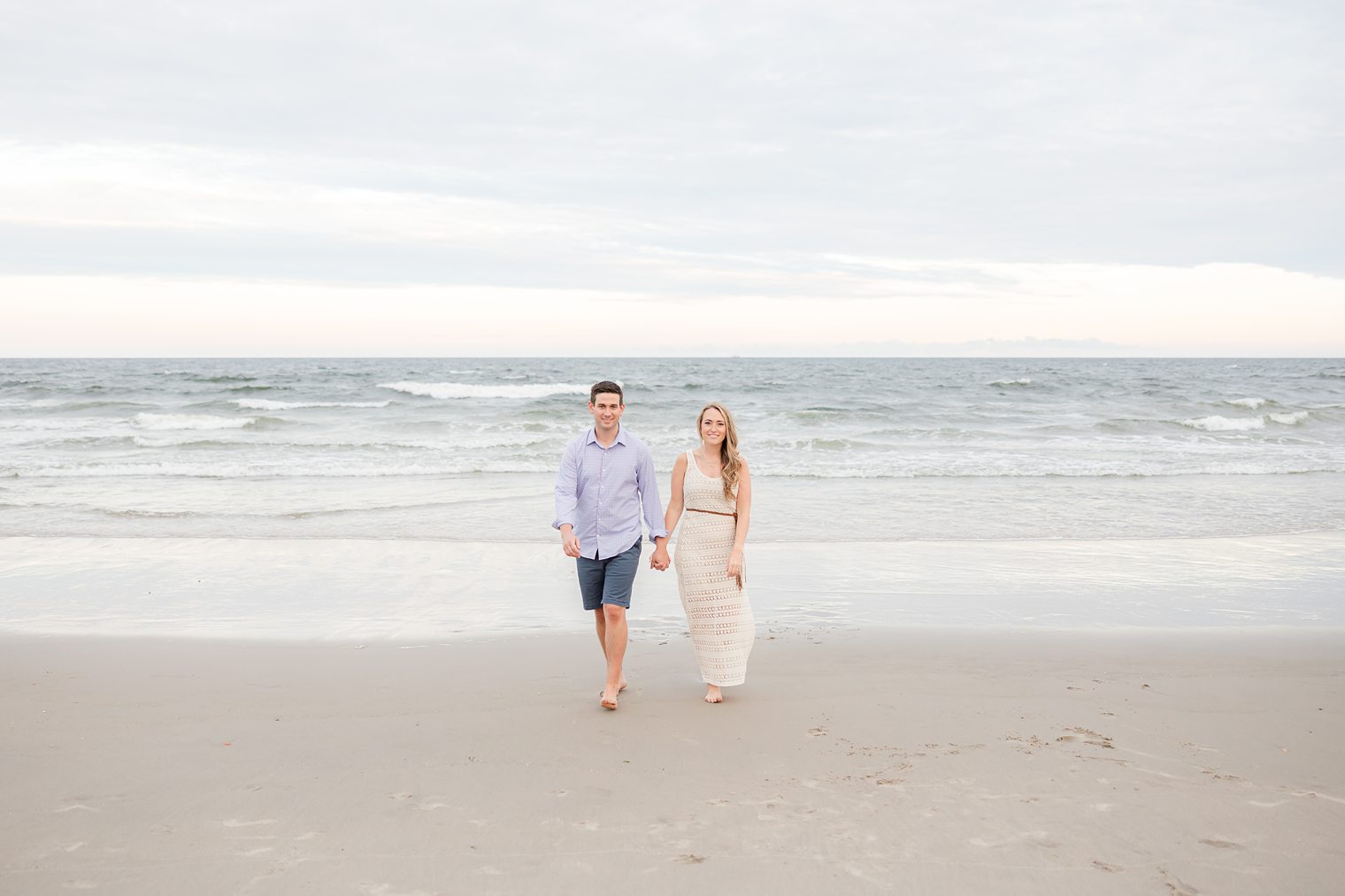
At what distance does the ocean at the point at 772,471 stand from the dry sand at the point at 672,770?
1779 millimetres

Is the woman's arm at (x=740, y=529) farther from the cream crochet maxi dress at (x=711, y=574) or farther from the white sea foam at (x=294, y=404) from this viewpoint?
the white sea foam at (x=294, y=404)

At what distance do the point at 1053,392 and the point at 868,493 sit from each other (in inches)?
1198

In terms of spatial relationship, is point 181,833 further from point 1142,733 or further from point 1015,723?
point 1142,733

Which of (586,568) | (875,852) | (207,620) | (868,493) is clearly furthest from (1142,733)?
(868,493)

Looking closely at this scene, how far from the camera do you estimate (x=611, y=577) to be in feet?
15.8

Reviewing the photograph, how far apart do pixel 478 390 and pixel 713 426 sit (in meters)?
38.5

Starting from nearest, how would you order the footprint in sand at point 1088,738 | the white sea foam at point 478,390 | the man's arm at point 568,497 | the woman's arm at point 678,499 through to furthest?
the footprint in sand at point 1088,738 < the man's arm at point 568,497 < the woman's arm at point 678,499 < the white sea foam at point 478,390

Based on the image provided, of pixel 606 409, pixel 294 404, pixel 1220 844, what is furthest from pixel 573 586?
pixel 294 404

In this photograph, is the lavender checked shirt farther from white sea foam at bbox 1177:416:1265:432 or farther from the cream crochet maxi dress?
white sea foam at bbox 1177:416:1265:432

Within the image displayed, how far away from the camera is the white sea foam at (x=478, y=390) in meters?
40.0

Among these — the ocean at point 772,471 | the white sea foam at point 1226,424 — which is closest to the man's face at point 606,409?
the ocean at point 772,471

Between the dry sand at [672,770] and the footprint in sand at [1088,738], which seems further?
the footprint in sand at [1088,738]

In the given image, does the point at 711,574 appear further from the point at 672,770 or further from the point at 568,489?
the point at 672,770

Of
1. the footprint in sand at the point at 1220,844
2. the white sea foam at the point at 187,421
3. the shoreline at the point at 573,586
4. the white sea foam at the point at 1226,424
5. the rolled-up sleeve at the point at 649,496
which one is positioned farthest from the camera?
the white sea foam at the point at 1226,424
